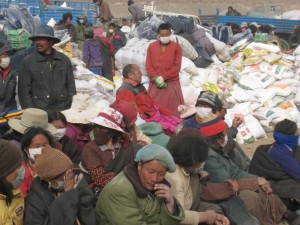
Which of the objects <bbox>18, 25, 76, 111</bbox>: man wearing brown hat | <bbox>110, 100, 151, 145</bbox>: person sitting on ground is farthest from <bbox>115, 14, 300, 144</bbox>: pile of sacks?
<bbox>110, 100, 151, 145</bbox>: person sitting on ground

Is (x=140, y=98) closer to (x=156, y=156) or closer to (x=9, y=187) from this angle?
(x=156, y=156)

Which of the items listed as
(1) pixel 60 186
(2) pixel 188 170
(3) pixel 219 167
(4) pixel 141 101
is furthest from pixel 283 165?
(1) pixel 60 186

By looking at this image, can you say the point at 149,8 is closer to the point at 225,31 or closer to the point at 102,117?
the point at 225,31

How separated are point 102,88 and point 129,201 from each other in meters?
4.24

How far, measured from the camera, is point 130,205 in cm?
304

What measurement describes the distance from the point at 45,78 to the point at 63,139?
1.24 metres

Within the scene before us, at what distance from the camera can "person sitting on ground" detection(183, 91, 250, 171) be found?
15.0ft

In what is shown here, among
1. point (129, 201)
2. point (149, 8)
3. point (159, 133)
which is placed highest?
point (129, 201)

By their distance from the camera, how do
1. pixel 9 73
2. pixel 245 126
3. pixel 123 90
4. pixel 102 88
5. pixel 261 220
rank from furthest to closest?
pixel 245 126, pixel 102 88, pixel 123 90, pixel 9 73, pixel 261 220

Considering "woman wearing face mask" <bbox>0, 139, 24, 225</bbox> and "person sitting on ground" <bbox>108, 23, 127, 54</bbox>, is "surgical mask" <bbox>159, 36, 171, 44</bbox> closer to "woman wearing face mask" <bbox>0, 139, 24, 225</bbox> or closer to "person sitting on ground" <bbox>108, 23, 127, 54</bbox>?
"person sitting on ground" <bbox>108, 23, 127, 54</bbox>

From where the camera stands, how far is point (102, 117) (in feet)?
12.0

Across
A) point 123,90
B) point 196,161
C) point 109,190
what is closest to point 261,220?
point 196,161

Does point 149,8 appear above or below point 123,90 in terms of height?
below

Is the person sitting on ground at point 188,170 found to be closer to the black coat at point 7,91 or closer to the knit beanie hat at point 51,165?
the knit beanie hat at point 51,165
